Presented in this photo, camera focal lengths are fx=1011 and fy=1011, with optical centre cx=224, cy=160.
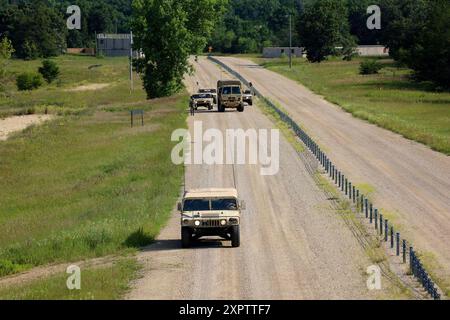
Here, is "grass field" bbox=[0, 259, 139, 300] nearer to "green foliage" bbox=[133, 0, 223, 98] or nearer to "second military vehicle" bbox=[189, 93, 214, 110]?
"second military vehicle" bbox=[189, 93, 214, 110]

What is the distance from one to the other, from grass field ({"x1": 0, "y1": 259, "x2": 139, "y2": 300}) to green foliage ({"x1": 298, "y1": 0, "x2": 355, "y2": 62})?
5789 inches

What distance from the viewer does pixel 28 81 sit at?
15488 centimetres

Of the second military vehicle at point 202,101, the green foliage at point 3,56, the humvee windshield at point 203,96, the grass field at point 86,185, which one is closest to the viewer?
the grass field at point 86,185

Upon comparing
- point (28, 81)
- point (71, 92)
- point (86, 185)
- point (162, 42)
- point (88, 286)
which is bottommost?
point (71, 92)

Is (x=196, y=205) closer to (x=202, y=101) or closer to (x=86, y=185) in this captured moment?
(x=86, y=185)

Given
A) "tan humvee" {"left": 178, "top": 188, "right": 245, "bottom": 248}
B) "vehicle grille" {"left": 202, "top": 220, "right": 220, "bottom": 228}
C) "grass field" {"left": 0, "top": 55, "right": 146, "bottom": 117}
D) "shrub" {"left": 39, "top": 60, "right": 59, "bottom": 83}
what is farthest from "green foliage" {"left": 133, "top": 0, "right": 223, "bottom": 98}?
"vehicle grille" {"left": 202, "top": 220, "right": 220, "bottom": 228}

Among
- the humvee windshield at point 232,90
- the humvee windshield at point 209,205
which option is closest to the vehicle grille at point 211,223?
the humvee windshield at point 209,205

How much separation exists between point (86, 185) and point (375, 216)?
72.0 ft

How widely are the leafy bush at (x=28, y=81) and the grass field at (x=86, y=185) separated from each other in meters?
52.4

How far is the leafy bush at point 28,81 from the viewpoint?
508 ft

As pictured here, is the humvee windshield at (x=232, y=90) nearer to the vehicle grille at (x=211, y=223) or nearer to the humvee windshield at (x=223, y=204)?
the humvee windshield at (x=223, y=204)

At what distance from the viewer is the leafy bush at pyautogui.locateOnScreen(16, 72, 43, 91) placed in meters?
155

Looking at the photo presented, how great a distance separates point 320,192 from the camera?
48.3m

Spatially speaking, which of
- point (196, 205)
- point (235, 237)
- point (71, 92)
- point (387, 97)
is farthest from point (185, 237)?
point (71, 92)
